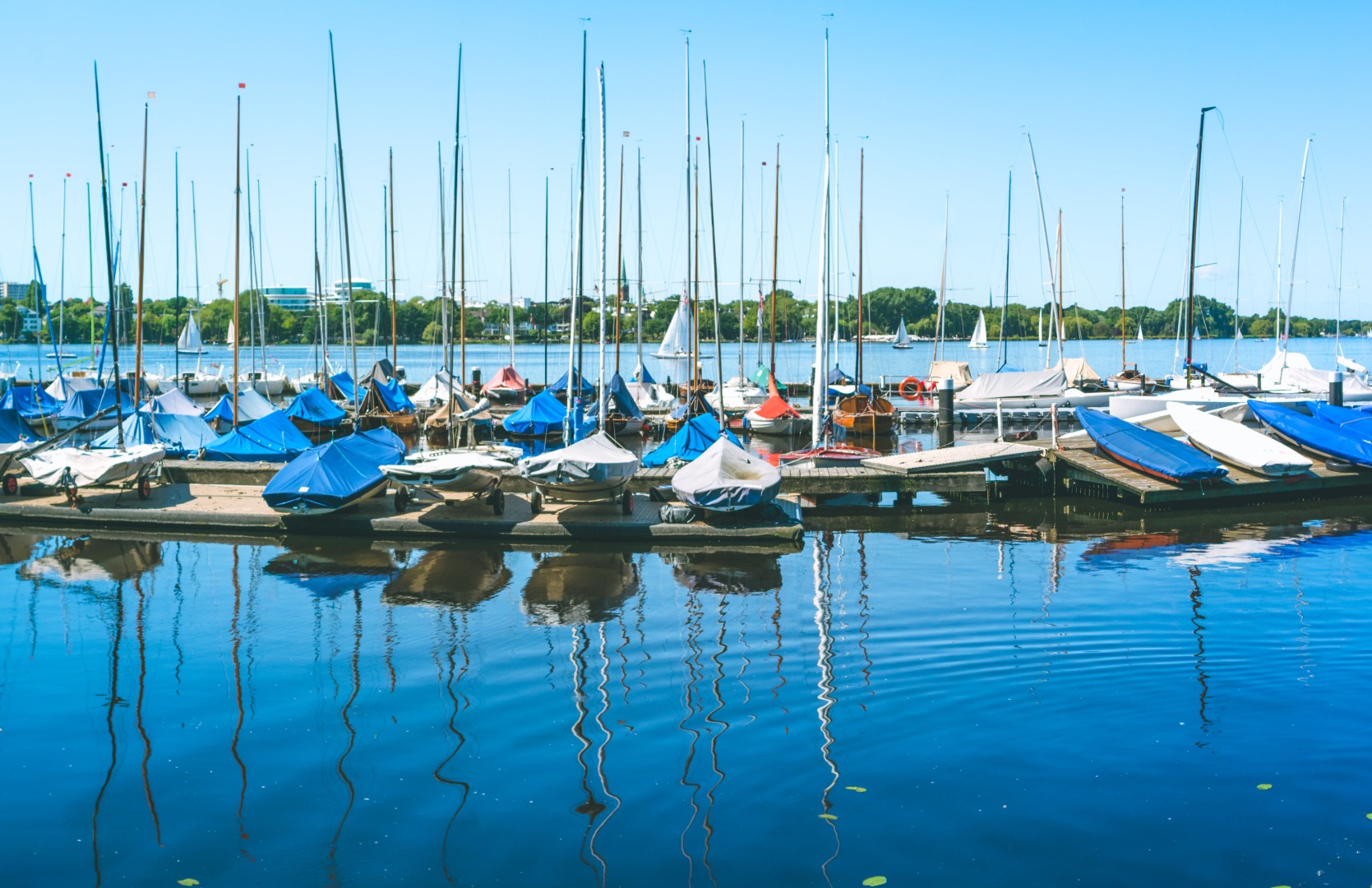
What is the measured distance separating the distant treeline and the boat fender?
2351 inches

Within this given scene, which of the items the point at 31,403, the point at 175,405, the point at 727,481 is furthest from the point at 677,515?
the point at 31,403

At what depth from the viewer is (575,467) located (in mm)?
22156

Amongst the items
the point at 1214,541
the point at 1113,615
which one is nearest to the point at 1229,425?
the point at 1214,541

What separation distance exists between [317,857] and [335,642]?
6711 millimetres

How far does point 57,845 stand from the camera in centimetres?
938

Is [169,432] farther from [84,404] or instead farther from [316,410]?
[84,404]

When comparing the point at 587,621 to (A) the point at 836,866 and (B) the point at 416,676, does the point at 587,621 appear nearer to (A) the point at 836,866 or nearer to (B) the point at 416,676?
(B) the point at 416,676

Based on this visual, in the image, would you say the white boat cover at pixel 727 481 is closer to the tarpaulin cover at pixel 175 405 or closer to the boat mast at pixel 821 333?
the boat mast at pixel 821 333

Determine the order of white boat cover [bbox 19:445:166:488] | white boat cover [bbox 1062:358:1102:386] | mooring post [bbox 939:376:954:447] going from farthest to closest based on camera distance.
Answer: white boat cover [bbox 1062:358:1102:386] < mooring post [bbox 939:376:954:447] < white boat cover [bbox 19:445:166:488]

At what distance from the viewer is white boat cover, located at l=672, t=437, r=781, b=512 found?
2172 cm

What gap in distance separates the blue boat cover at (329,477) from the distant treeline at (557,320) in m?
54.2

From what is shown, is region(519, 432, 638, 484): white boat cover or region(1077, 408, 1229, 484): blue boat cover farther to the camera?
region(1077, 408, 1229, 484): blue boat cover

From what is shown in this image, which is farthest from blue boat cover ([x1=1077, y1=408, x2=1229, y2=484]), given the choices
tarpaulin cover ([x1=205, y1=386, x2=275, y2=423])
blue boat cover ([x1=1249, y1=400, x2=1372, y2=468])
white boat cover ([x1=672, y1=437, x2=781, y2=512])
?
tarpaulin cover ([x1=205, y1=386, x2=275, y2=423])

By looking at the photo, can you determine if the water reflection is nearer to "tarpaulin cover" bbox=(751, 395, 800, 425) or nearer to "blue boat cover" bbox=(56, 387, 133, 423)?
"tarpaulin cover" bbox=(751, 395, 800, 425)
